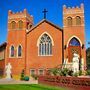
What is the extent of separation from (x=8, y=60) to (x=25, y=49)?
3318mm

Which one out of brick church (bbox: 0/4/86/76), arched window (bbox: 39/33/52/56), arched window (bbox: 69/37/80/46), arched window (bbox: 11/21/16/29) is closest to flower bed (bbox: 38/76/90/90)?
brick church (bbox: 0/4/86/76)

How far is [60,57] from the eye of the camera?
3956cm

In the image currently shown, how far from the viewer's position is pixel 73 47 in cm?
3881

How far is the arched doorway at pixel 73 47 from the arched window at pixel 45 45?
349 centimetres

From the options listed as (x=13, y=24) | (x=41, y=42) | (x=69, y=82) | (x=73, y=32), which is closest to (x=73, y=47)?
(x=73, y=32)

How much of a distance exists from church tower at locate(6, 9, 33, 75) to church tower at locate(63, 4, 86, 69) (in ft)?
22.3

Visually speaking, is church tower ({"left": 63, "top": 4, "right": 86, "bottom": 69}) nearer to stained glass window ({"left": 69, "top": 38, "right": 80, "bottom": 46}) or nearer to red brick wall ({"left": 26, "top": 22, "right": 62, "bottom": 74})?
stained glass window ({"left": 69, "top": 38, "right": 80, "bottom": 46})

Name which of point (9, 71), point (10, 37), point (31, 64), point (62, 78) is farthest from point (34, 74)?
point (62, 78)

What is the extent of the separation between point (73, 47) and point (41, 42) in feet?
18.2

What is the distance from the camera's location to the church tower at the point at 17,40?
41.2 metres

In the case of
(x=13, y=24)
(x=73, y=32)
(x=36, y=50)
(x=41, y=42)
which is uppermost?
(x=13, y=24)

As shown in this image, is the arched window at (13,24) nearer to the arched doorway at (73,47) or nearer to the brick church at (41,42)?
the brick church at (41,42)

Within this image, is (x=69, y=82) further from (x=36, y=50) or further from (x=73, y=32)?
(x=36, y=50)

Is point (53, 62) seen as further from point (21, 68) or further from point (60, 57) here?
point (21, 68)
